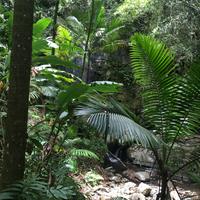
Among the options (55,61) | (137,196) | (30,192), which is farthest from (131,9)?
(30,192)

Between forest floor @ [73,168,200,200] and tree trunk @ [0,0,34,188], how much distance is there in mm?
2716

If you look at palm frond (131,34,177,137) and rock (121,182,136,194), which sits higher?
palm frond (131,34,177,137)

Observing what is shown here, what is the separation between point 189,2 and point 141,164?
3.15 meters

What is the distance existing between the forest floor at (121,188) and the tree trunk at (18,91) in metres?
2.72

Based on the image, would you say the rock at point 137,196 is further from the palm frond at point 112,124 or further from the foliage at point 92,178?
the palm frond at point 112,124

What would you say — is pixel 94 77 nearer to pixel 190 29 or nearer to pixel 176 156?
pixel 190 29

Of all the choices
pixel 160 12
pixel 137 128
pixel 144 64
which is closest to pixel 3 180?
pixel 137 128

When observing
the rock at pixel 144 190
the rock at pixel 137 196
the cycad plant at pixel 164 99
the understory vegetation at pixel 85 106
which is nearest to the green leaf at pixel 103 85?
the understory vegetation at pixel 85 106

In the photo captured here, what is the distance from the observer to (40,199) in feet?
7.43

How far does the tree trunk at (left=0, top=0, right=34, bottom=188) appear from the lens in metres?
2.08

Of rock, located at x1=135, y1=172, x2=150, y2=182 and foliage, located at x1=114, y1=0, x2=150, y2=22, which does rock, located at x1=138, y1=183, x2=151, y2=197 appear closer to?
rock, located at x1=135, y1=172, x2=150, y2=182

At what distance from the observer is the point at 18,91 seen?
6.93 feet

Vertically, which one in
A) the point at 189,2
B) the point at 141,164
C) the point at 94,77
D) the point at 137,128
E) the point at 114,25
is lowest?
the point at 141,164

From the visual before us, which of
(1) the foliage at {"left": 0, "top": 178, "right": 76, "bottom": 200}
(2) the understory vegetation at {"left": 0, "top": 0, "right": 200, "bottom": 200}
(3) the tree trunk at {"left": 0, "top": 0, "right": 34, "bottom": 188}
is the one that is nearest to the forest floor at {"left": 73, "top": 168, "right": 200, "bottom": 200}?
(2) the understory vegetation at {"left": 0, "top": 0, "right": 200, "bottom": 200}
